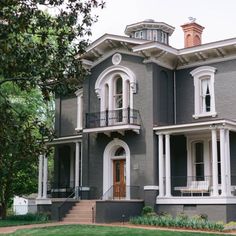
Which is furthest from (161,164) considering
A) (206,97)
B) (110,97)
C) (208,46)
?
(208,46)

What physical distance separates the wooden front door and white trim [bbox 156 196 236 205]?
2.51 m

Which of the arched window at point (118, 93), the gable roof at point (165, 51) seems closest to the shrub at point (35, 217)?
the arched window at point (118, 93)

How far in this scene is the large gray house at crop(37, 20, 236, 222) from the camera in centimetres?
2270

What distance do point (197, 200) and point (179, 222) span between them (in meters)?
2.47

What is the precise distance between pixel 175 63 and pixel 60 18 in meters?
14.3

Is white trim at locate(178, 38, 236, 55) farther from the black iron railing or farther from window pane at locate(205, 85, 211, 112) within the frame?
the black iron railing

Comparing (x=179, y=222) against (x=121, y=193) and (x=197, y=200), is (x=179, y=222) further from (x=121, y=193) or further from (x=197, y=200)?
(x=121, y=193)

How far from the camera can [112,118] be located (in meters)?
25.4

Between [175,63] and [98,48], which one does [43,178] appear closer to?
[98,48]

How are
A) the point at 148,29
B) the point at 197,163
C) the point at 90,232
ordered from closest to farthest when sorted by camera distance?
the point at 90,232
the point at 197,163
the point at 148,29

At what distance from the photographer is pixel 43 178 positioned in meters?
28.6

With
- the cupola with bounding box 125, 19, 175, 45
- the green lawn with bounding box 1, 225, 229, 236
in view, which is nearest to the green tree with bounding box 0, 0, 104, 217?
the green lawn with bounding box 1, 225, 229, 236

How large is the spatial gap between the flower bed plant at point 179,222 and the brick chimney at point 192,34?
34.5ft

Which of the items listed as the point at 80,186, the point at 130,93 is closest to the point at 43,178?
the point at 80,186
